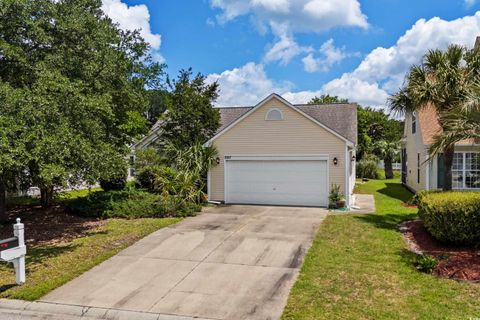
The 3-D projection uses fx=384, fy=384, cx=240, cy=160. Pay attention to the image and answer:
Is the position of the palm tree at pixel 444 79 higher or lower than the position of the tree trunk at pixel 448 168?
higher

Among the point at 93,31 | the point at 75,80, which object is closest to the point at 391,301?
the point at 75,80

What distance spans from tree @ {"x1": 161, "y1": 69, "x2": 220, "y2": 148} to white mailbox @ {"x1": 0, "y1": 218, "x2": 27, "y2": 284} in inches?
446

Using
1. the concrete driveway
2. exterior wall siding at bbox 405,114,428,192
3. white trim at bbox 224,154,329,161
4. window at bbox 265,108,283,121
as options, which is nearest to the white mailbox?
the concrete driveway

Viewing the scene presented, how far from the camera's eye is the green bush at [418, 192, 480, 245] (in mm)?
8836

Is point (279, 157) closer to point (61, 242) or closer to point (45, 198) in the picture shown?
point (61, 242)

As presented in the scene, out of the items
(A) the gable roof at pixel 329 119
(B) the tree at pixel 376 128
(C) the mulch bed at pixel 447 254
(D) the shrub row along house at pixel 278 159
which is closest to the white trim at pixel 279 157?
(D) the shrub row along house at pixel 278 159

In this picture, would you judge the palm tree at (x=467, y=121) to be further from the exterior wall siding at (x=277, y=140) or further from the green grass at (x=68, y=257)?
the green grass at (x=68, y=257)

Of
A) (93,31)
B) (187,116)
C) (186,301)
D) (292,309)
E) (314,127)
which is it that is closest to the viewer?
(292,309)

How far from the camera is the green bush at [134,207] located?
14016 mm

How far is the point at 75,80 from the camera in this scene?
11258 mm

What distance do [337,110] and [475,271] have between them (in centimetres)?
1594

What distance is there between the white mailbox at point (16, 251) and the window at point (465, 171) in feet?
56.4

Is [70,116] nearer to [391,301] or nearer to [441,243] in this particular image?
[391,301]

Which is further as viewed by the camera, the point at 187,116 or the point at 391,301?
the point at 187,116
